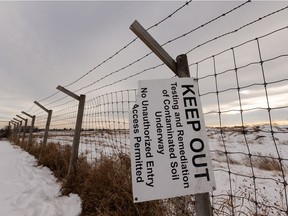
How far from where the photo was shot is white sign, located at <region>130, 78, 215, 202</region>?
1408mm

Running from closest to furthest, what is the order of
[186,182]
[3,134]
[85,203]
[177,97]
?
[186,182], [177,97], [85,203], [3,134]

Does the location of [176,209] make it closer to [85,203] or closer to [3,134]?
[85,203]

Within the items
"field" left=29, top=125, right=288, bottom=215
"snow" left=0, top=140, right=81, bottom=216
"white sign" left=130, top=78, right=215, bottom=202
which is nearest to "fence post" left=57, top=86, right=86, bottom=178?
"field" left=29, top=125, right=288, bottom=215

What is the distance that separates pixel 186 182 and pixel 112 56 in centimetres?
202

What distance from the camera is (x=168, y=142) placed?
146 centimetres

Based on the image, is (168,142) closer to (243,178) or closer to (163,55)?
(163,55)

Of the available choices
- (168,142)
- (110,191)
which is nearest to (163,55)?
(168,142)

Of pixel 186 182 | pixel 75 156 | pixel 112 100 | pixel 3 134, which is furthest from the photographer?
pixel 3 134

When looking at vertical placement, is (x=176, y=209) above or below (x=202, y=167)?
below

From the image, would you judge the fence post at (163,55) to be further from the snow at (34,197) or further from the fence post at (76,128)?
the fence post at (76,128)

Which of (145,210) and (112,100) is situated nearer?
(145,210)

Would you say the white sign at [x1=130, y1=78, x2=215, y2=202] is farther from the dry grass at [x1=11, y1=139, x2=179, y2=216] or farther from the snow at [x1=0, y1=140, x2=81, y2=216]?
the snow at [x1=0, y1=140, x2=81, y2=216]

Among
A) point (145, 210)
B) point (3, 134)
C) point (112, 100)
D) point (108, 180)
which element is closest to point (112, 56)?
point (112, 100)

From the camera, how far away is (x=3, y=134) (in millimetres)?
34906
